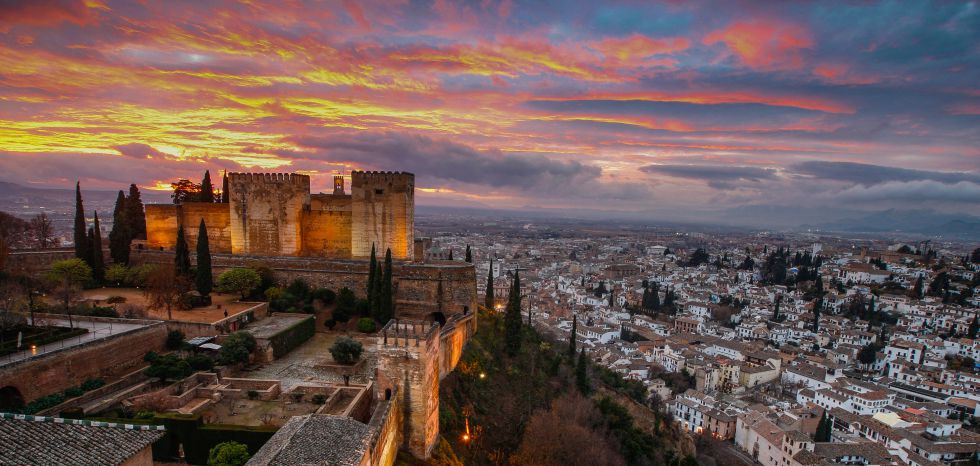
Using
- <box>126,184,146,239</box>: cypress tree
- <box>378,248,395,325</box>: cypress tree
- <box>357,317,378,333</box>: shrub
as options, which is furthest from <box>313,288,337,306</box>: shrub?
<box>126,184,146,239</box>: cypress tree

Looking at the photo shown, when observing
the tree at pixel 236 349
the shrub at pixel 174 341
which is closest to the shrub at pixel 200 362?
the tree at pixel 236 349

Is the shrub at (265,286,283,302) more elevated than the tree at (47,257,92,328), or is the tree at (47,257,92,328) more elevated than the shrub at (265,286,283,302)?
the tree at (47,257,92,328)

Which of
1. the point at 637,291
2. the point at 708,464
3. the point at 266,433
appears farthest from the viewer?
the point at 637,291

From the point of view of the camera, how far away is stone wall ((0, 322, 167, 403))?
12.6 meters

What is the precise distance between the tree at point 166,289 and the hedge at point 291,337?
436 centimetres

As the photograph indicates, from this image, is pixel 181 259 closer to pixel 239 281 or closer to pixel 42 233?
pixel 239 281

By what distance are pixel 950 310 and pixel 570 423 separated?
66788 millimetres

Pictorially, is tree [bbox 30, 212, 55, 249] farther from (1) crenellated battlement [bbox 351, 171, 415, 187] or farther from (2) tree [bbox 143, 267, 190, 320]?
(1) crenellated battlement [bbox 351, 171, 415, 187]

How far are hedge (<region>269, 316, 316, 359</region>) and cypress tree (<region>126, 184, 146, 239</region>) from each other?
13484mm

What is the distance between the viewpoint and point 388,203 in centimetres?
2508

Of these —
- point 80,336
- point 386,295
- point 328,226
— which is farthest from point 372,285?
point 80,336

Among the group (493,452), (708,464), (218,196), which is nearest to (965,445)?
(708,464)

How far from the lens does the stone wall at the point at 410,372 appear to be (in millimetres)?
13086

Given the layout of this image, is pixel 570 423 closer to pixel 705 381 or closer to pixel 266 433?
pixel 266 433
